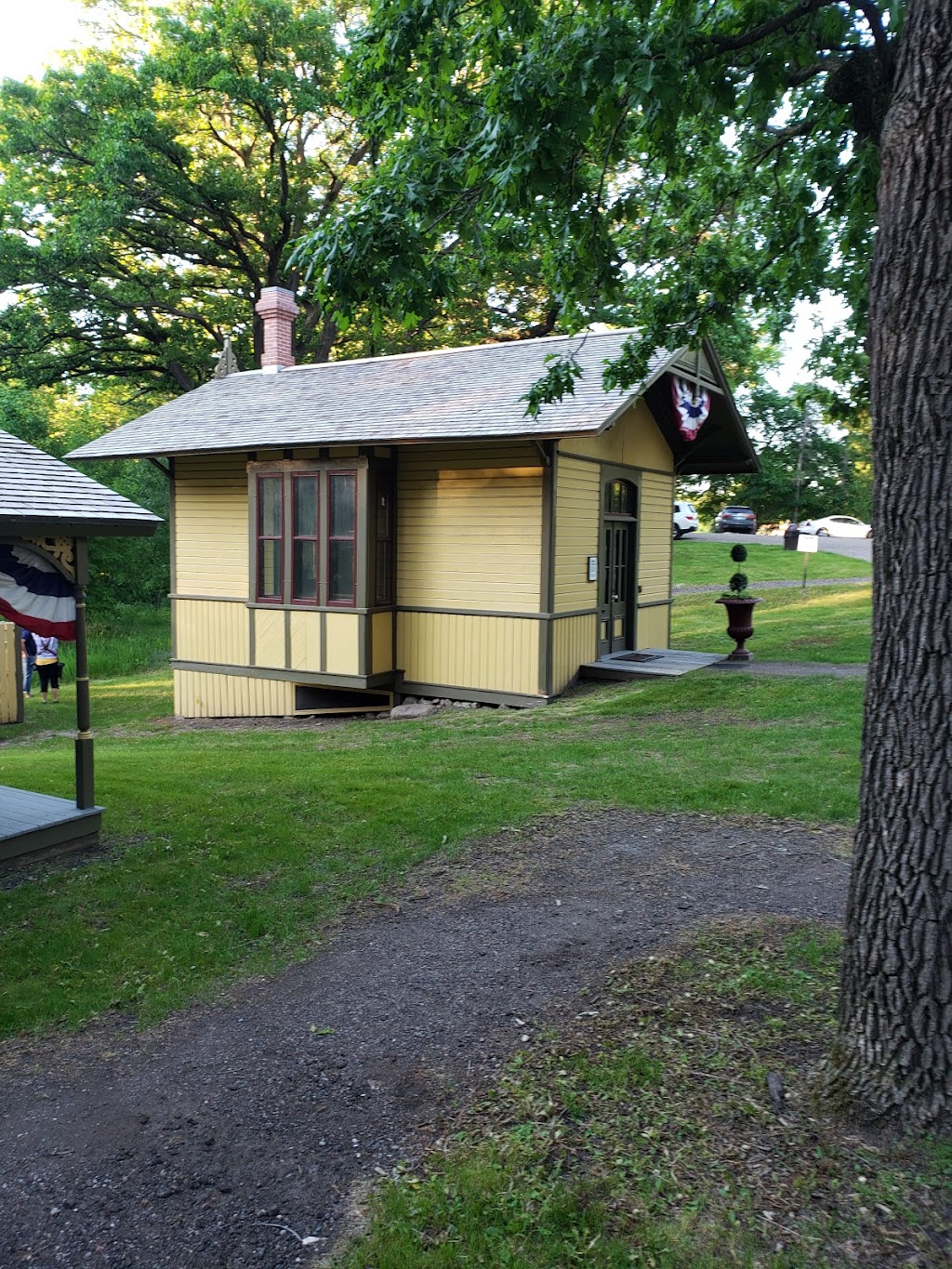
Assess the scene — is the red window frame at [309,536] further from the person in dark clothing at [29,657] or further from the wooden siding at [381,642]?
the person in dark clothing at [29,657]

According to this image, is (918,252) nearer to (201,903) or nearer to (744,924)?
(744,924)

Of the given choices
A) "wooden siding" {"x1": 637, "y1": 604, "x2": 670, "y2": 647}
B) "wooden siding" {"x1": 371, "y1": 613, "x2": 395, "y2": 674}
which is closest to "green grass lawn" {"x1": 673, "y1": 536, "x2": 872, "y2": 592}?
"wooden siding" {"x1": 637, "y1": 604, "x2": 670, "y2": 647}

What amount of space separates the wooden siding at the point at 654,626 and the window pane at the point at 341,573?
4.85 metres

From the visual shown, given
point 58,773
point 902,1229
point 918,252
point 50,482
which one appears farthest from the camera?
point 58,773

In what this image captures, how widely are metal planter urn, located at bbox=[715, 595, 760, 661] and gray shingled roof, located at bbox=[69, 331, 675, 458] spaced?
3.58 meters

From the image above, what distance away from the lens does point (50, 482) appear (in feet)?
23.5

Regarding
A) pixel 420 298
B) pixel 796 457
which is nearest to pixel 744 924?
pixel 420 298

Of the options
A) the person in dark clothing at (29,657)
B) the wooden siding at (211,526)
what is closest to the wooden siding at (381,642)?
the wooden siding at (211,526)

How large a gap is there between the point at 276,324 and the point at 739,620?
10.4 m

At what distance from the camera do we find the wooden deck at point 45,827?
6.88 m

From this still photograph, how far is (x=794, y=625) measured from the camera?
1923 cm

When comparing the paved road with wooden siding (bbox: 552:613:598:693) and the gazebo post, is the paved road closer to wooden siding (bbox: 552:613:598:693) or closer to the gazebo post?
wooden siding (bbox: 552:613:598:693)

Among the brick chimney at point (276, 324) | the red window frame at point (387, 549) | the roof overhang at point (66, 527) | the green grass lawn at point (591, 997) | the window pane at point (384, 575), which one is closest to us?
the green grass lawn at point (591, 997)

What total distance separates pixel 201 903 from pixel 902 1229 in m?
4.32
